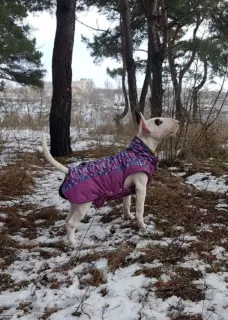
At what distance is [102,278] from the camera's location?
2.51 m

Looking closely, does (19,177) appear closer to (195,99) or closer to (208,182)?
(208,182)

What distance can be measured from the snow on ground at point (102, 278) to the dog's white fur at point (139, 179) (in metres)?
0.13

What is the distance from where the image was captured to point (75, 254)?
2879mm

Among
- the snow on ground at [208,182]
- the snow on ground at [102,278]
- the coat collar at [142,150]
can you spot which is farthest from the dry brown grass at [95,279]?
the snow on ground at [208,182]

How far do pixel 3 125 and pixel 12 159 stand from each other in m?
1.94

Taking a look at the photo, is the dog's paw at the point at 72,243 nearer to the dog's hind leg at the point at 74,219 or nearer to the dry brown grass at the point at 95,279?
the dog's hind leg at the point at 74,219

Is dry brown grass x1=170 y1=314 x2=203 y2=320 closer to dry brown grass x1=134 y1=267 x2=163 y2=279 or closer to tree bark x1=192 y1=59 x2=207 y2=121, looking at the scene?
dry brown grass x1=134 y1=267 x2=163 y2=279

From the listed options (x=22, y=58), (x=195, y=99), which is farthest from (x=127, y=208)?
(x=22, y=58)

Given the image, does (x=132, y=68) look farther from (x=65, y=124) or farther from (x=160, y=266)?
(x=160, y=266)

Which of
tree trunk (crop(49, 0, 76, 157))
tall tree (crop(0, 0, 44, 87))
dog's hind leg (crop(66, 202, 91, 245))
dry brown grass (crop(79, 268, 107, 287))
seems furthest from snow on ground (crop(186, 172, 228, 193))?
tall tree (crop(0, 0, 44, 87))

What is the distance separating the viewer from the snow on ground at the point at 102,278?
2148mm

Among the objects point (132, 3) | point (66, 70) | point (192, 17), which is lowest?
point (66, 70)

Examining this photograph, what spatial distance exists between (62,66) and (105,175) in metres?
3.75

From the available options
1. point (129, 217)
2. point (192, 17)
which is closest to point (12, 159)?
point (129, 217)
